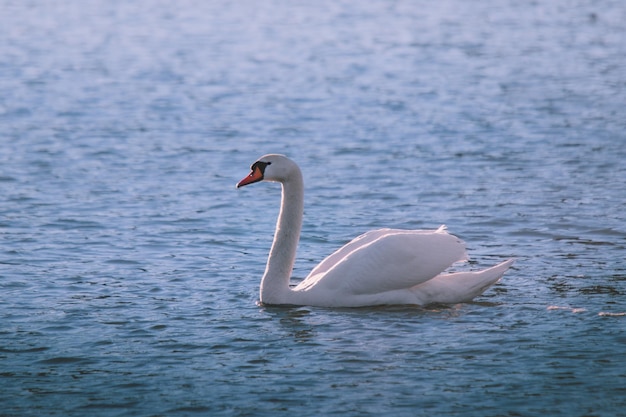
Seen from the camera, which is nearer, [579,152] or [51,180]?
[51,180]

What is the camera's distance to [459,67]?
2789cm

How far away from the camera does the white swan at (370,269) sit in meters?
11.4

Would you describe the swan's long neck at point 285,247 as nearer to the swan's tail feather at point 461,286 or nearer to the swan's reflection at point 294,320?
the swan's reflection at point 294,320

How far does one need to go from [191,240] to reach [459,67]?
14799 mm

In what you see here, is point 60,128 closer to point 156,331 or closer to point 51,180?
point 51,180

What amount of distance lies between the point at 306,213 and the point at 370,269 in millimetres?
4301

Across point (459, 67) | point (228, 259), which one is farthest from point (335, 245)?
point (459, 67)

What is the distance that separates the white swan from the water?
7.2 inches

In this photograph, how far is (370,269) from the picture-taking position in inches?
450

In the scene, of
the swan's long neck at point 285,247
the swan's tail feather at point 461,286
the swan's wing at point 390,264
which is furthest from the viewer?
the swan's long neck at point 285,247

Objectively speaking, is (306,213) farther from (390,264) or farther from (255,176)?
(390,264)

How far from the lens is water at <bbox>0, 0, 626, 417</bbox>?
9562mm

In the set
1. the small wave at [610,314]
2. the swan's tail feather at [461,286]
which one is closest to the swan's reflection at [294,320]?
the swan's tail feather at [461,286]

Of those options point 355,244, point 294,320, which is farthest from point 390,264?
point 294,320
